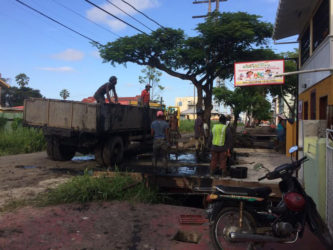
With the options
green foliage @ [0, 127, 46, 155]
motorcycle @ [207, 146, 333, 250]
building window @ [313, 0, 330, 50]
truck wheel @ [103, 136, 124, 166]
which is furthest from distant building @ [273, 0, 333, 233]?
green foliage @ [0, 127, 46, 155]

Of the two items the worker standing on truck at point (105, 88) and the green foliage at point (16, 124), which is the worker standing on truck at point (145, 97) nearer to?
the worker standing on truck at point (105, 88)

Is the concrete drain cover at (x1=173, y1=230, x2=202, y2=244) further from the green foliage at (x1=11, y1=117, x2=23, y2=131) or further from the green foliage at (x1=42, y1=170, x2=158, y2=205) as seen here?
the green foliage at (x1=11, y1=117, x2=23, y2=131)

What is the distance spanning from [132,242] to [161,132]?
163 inches

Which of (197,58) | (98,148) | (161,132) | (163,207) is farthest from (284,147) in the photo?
(163,207)

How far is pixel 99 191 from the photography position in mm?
5578

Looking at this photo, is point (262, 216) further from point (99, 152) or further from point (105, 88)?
point (105, 88)

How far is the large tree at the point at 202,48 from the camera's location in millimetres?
14343

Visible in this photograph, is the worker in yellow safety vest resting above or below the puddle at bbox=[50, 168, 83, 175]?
above

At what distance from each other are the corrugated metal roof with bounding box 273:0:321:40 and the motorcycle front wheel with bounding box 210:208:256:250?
893 centimetres

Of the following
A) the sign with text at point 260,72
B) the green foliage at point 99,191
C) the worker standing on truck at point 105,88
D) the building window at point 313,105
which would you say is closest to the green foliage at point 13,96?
the worker standing on truck at point 105,88

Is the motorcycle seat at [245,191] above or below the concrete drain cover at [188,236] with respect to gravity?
above

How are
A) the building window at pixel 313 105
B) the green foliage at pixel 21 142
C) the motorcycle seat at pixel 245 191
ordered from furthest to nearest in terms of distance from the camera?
1. the green foliage at pixel 21 142
2. the building window at pixel 313 105
3. the motorcycle seat at pixel 245 191

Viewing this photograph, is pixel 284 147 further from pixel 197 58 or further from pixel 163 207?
pixel 163 207

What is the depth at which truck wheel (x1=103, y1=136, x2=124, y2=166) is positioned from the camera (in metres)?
8.66
